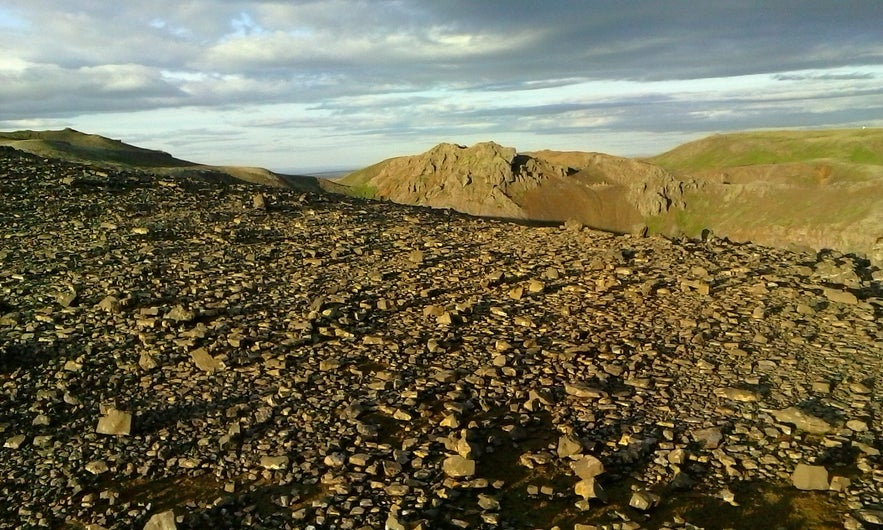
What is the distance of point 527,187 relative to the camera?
559 ft

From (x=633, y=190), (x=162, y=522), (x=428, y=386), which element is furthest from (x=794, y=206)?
(x=162, y=522)

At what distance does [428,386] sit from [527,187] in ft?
533

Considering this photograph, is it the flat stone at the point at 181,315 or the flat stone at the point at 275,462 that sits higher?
the flat stone at the point at 181,315

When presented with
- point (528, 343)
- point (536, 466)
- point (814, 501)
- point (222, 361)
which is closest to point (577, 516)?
point (536, 466)

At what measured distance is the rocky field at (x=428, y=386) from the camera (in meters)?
7.98

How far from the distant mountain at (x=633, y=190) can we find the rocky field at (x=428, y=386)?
364ft

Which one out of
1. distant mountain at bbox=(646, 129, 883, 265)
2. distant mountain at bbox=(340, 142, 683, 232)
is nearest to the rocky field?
distant mountain at bbox=(646, 129, 883, 265)

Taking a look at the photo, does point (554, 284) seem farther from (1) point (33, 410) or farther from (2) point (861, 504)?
(1) point (33, 410)

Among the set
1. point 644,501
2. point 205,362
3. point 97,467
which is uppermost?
point 205,362

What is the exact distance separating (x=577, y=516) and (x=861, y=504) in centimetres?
345

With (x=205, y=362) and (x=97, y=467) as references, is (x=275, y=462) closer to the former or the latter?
(x=97, y=467)

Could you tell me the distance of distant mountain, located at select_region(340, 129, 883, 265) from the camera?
12625 cm

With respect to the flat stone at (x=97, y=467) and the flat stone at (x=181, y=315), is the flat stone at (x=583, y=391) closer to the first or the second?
the flat stone at (x=97, y=467)

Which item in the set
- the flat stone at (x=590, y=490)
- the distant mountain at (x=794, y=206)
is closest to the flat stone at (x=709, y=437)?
the flat stone at (x=590, y=490)
